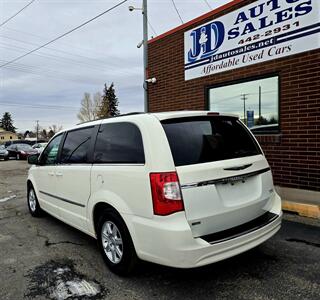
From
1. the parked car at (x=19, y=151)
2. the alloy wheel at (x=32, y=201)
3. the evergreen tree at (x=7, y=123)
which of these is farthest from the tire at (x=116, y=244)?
the evergreen tree at (x=7, y=123)

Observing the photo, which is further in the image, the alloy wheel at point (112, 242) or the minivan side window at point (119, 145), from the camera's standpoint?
the alloy wheel at point (112, 242)

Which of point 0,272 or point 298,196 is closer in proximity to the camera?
point 0,272

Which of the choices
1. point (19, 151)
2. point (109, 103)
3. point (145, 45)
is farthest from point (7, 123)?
point (145, 45)

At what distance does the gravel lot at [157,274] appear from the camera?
3368 mm

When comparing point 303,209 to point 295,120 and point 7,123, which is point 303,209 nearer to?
point 295,120

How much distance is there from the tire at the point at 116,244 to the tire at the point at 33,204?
2.84 m

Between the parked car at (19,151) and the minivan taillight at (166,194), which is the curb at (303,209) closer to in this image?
the minivan taillight at (166,194)

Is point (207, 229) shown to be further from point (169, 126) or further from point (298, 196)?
point (298, 196)

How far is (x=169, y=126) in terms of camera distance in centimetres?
351

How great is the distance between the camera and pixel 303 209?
6102 mm

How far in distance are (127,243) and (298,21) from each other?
5.59 meters

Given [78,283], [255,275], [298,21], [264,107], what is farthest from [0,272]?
[298,21]

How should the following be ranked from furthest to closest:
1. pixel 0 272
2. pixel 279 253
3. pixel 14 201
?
pixel 14 201, pixel 279 253, pixel 0 272

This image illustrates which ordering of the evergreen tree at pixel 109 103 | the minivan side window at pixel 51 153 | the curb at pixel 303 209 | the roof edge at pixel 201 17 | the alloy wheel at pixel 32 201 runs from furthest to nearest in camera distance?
the evergreen tree at pixel 109 103
the roof edge at pixel 201 17
the alloy wheel at pixel 32 201
the curb at pixel 303 209
the minivan side window at pixel 51 153
